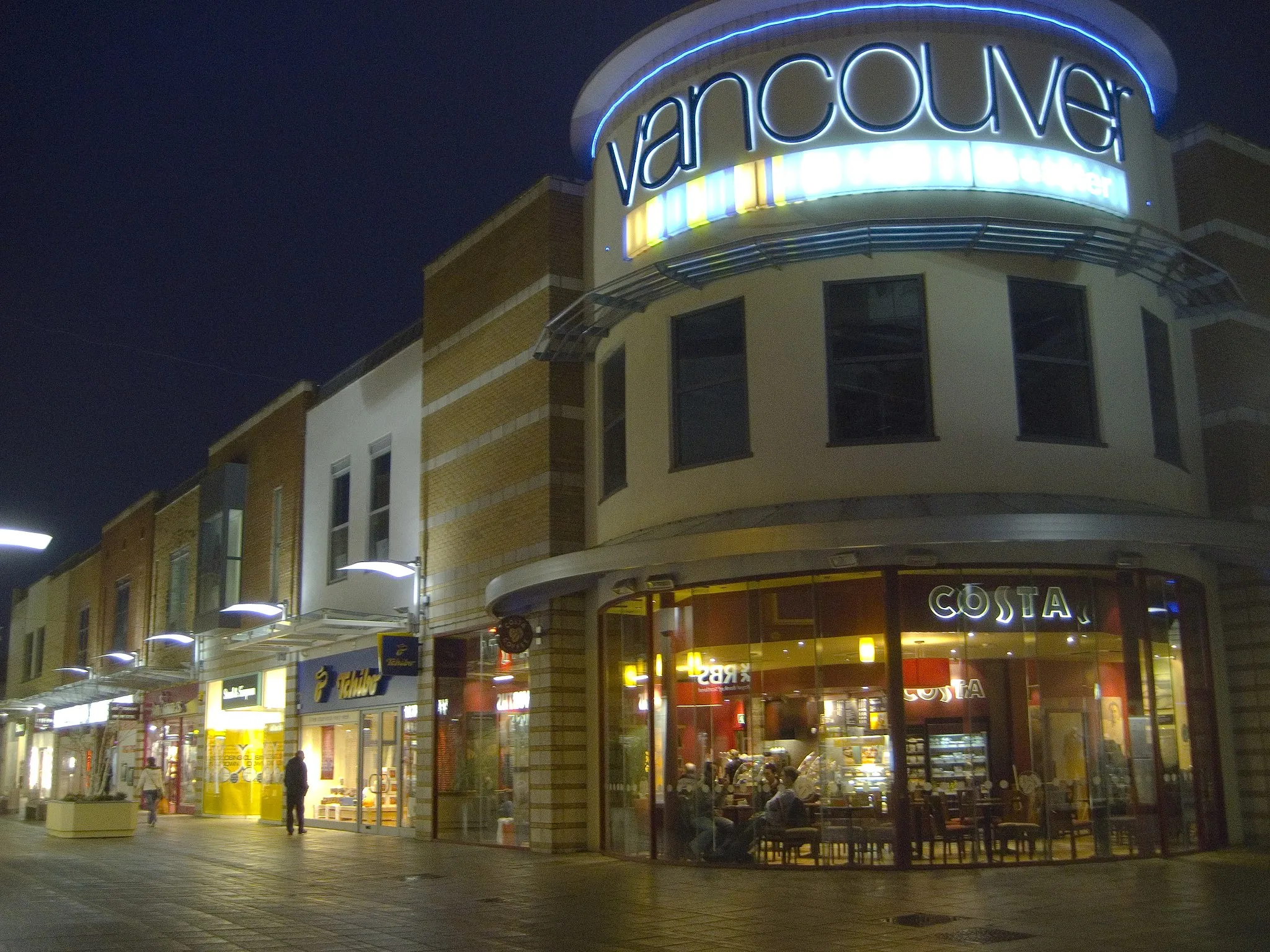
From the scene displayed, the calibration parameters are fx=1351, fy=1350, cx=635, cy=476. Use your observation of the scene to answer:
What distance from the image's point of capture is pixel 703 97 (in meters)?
18.3

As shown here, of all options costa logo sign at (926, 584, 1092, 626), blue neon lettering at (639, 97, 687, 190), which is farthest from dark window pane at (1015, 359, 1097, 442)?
blue neon lettering at (639, 97, 687, 190)

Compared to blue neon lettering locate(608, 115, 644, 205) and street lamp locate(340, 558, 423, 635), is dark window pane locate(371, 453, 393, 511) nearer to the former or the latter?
street lamp locate(340, 558, 423, 635)

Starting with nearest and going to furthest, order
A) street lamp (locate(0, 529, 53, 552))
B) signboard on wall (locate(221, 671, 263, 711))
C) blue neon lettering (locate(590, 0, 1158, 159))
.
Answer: street lamp (locate(0, 529, 53, 552)) → blue neon lettering (locate(590, 0, 1158, 159)) → signboard on wall (locate(221, 671, 263, 711))

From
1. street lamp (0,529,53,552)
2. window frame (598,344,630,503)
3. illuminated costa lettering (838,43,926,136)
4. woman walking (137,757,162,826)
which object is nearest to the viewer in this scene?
street lamp (0,529,53,552)

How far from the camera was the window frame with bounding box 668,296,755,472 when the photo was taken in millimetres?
17344

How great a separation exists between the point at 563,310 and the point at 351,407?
930 centimetres

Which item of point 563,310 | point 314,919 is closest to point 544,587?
point 563,310

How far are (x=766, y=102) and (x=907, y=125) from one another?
1.89 m

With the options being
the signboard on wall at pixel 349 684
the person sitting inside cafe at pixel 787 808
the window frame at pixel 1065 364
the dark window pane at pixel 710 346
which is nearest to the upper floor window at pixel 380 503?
the signboard on wall at pixel 349 684

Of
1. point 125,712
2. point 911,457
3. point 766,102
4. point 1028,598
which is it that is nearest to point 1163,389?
point 1028,598

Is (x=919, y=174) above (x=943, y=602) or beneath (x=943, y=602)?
above

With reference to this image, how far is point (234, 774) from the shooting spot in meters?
32.8

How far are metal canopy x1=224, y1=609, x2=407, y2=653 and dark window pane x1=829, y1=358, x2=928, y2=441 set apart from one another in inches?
402

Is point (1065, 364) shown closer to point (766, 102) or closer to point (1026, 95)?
point (1026, 95)
